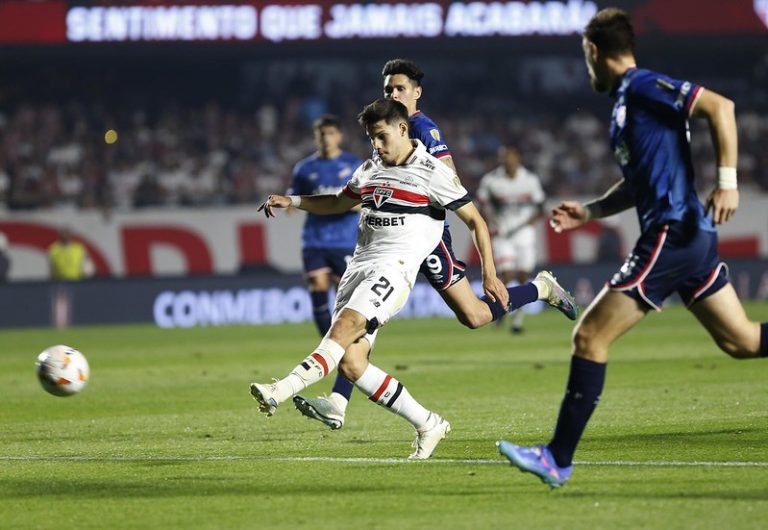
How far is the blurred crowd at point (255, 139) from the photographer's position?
27812mm

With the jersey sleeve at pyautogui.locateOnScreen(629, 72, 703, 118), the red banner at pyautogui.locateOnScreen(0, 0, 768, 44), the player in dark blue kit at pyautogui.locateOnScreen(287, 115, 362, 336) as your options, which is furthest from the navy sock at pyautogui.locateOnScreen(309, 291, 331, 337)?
the red banner at pyautogui.locateOnScreen(0, 0, 768, 44)

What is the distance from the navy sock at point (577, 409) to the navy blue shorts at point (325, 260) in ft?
25.3

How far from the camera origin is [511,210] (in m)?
19.4

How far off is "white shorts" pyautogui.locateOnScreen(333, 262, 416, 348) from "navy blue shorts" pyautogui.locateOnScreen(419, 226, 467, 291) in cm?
49

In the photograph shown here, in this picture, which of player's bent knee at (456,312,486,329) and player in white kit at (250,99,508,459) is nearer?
player in white kit at (250,99,508,459)

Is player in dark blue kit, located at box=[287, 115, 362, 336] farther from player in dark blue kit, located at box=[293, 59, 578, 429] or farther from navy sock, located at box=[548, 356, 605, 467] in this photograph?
navy sock, located at box=[548, 356, 605, 467]

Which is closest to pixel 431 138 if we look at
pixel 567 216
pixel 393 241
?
pixel 393 241

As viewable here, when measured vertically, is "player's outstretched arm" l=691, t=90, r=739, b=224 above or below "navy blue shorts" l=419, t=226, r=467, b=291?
above

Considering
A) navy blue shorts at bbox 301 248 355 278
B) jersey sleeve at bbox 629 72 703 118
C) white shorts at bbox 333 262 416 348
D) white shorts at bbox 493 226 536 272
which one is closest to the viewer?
jersey sleeve at bbox 629 72 703 118

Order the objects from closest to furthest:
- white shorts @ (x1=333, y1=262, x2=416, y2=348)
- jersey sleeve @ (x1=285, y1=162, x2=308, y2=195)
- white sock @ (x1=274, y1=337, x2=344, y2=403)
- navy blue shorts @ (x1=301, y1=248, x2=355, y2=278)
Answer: white sock @ (x1=274, y1=337, x2=344, y2=403), white shorts @ (x1=333, y1=262, x2=416, y2=348), navy blue shorts @ (x1=301, y1=248, x2=355, y2=278), jersey sleeve @ (x1=285, y1=162, x2=308, y2=195)

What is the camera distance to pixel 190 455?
796cm

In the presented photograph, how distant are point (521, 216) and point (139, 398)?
29.3ft

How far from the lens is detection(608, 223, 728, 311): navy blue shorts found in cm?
617

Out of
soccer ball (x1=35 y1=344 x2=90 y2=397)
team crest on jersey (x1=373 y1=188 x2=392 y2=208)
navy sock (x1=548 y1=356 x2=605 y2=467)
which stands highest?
team crest on jersey (x1=373 y1=188 x2=392 y2=208)
